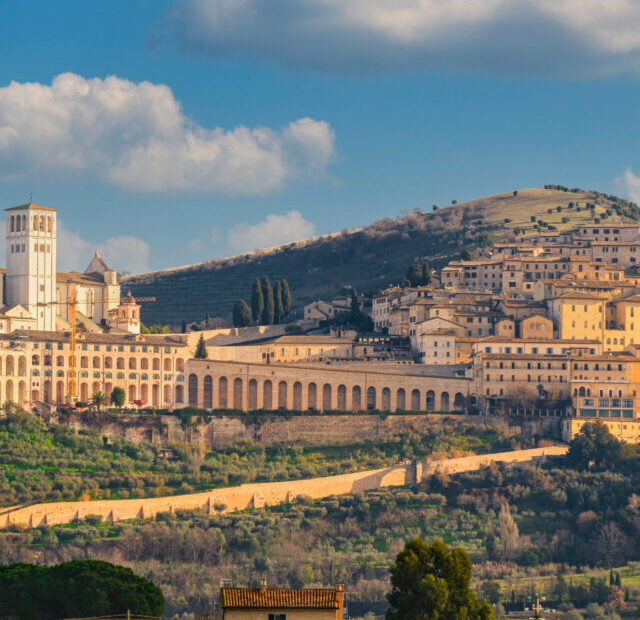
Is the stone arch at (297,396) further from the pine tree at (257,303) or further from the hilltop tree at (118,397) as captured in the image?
the pine tree at (257,303)

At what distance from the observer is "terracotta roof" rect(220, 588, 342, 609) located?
142ft

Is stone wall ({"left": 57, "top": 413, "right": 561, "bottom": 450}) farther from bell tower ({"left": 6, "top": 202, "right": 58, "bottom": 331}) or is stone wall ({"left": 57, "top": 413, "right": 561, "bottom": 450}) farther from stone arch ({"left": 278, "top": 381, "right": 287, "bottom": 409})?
bell tower ({"left": 6, "top": 202, "right": 58, "bottom": 331})

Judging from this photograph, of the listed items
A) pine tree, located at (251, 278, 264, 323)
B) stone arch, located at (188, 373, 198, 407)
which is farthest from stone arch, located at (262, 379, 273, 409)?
pine tree, located at (251, 278, 264, 323)

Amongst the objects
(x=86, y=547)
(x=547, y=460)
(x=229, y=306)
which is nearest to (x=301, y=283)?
(x=229, y=306)

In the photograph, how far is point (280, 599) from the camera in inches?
1711

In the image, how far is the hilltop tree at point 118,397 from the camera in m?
93.4

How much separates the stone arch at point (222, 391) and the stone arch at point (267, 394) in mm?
2012

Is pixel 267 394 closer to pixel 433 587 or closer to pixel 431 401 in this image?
pixel 431 401

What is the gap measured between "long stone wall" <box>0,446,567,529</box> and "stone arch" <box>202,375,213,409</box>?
1081cm

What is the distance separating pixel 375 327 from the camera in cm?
10812

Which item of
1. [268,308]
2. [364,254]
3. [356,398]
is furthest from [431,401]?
[364,254]

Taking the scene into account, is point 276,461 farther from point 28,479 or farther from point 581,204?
point 581,204

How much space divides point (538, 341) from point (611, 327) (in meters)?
6.99

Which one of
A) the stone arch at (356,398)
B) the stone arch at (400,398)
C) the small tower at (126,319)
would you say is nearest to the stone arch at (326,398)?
the stone arch at (356,398)
